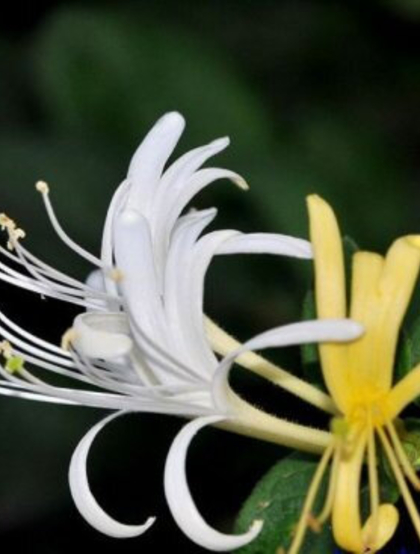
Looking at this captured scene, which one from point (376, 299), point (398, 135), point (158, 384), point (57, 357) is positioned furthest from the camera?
point (398, 135)

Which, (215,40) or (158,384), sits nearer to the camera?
(158,384)

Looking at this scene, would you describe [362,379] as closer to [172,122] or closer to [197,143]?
[172,122]

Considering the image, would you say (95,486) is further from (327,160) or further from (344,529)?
(344,529)

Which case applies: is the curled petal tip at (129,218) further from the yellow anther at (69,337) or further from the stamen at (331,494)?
the stamen at (331,494)

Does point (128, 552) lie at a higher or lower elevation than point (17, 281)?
lower

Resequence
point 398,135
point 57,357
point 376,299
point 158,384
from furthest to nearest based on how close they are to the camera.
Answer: point 398,135
point 57,357
point 158,384
point 376,299

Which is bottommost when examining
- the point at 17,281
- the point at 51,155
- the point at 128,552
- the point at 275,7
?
the point at 128,552

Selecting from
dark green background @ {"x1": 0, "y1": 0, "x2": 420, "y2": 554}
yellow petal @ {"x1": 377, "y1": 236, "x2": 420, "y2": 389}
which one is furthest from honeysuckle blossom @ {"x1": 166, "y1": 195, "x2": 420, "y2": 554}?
dark green background @ {"x1": 0, "y1": 0, "x2": 420, "y2": 554}

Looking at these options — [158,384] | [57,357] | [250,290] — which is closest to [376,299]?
[158,384]
